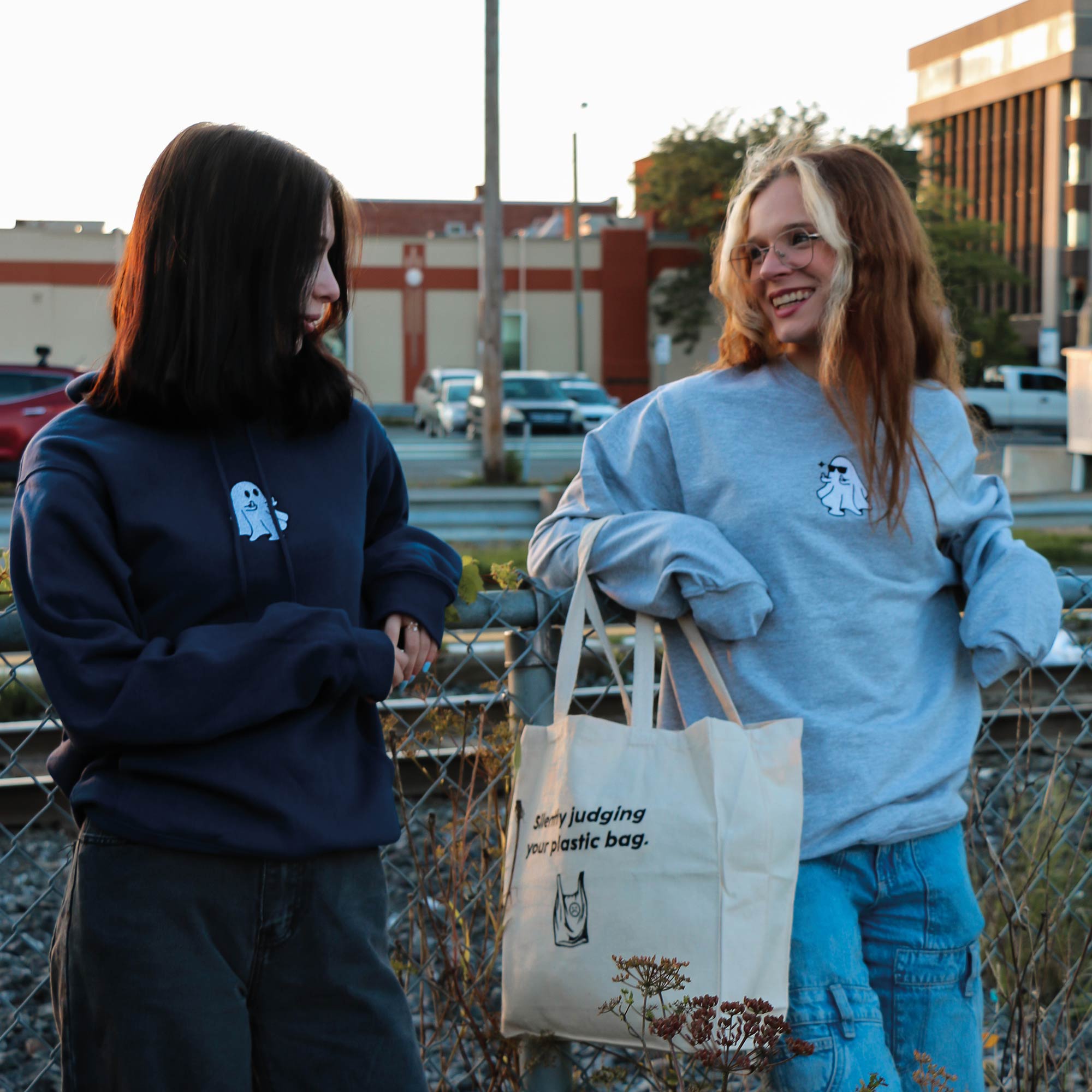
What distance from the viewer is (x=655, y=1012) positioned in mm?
2090

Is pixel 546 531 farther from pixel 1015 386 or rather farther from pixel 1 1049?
pixel 1015 386

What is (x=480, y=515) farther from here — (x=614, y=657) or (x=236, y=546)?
(x=236, y=546)

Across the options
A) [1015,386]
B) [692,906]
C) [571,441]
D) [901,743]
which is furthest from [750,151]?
[1015,386]

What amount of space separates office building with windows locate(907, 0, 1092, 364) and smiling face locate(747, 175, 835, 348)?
50.6 m

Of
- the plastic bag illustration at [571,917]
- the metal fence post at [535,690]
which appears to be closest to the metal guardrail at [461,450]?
the metal fence post at [535,690]

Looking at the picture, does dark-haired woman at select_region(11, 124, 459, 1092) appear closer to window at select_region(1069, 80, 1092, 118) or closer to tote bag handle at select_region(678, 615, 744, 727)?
tote bag handle at select_region(678, 615, 744, 727)

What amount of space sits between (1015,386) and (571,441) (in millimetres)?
16675

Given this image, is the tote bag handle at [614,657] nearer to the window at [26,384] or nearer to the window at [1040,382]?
the window at [26,384]

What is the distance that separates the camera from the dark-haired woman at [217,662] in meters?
1.71

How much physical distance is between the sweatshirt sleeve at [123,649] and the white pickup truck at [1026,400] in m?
35.4

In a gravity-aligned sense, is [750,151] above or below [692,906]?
above

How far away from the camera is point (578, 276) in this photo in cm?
4072

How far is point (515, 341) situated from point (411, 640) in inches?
1690

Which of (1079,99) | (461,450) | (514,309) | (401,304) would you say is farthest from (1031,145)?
(461,450)
